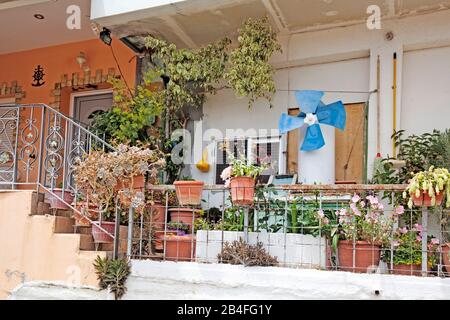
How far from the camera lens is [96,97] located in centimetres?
850

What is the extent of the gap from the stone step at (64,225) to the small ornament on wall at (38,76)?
3.72 metres

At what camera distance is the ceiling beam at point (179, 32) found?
6752 mm

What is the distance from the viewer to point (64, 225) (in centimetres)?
559

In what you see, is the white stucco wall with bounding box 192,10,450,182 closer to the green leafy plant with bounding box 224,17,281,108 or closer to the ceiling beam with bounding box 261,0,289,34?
the ceiling beam with bounding box 261,0,289,34

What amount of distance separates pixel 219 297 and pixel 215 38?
3.89 metres

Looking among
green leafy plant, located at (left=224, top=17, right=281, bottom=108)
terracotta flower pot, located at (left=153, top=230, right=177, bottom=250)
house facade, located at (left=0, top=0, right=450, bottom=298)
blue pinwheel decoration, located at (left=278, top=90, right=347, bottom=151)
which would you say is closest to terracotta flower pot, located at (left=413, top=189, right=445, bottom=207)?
house facade, located at (left=0, top=0, right=450, bottom=298)

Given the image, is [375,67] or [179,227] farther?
[375,67]

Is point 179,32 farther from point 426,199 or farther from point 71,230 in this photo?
point 426,199

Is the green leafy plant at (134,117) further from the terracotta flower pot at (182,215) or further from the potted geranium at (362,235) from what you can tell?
the potted geranium at (362,235)

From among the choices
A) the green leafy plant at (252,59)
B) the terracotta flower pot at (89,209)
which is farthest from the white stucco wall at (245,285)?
the green leafy plant at (252,59)

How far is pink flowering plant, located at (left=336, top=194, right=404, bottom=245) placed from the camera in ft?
15.9

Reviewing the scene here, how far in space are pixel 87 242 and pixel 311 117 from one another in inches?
126

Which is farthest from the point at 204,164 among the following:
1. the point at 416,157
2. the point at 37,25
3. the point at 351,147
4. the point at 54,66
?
the point at 37,25

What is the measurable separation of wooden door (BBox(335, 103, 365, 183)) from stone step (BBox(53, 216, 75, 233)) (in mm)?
3400
